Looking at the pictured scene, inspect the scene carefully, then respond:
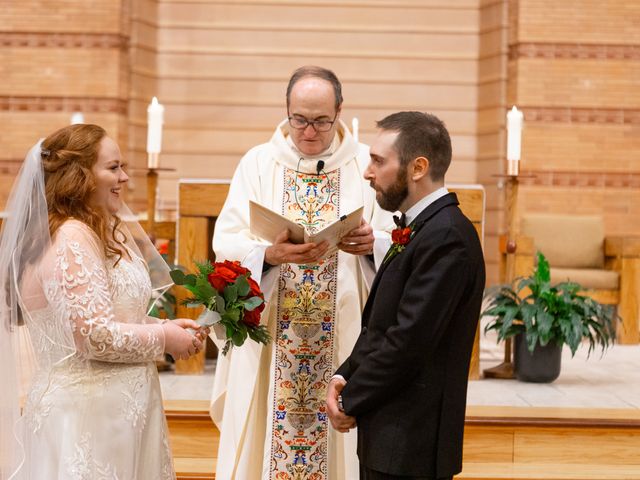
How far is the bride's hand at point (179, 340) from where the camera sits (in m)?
2.53

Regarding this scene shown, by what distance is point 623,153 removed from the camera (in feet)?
30.3

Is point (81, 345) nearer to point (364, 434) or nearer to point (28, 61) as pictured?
point (364, 434)

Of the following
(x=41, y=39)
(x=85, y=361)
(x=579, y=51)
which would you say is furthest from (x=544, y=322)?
(x=41, y=39)

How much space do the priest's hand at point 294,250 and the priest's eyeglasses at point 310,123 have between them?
439mm

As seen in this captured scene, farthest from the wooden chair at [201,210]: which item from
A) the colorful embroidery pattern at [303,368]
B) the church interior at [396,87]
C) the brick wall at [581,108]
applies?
the brick wall at [581,108]

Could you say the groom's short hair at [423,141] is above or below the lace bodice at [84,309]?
above

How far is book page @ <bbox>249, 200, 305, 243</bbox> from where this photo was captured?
2.87 metres

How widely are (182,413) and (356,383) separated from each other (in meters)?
2.06

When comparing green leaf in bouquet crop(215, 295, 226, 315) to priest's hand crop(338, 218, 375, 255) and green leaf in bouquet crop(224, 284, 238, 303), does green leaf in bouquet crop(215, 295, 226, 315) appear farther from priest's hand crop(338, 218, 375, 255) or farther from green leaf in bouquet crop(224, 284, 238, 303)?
priest's hand crop(338, 218, 375, 255)

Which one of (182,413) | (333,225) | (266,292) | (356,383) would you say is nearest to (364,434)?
(356,383)

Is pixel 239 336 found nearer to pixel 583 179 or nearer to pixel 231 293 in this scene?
pixel 231 293

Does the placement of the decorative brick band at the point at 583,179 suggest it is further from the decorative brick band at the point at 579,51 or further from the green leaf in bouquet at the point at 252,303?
the green leaf in bouquet at the point at 252,303

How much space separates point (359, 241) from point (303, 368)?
56cm

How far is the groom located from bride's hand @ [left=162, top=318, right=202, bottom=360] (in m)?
0.43
